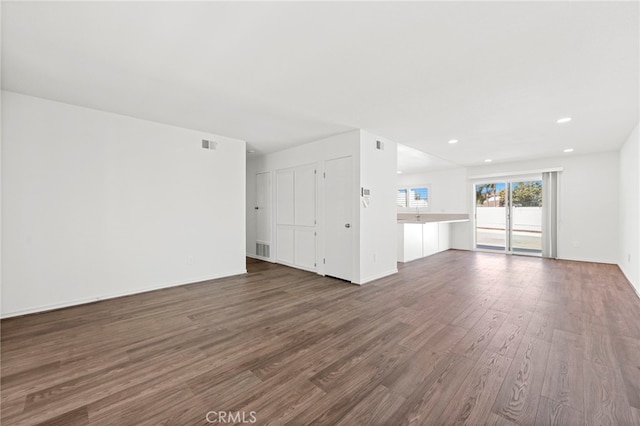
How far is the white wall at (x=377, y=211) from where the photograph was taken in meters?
4.43

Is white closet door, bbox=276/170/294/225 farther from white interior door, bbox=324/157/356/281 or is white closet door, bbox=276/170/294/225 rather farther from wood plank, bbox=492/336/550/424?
wood plank, bbox=492/336/550/424

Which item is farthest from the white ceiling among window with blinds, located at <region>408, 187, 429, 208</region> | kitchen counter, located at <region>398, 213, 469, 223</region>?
window with blinds, located at <region>408, 187, 429, 208</region>

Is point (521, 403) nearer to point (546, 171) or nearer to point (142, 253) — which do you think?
point (142, 253)

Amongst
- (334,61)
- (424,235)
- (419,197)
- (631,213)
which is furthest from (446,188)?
(334,61)

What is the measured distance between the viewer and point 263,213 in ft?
21.2

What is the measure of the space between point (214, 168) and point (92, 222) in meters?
1.93

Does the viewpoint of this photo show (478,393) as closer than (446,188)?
Yes

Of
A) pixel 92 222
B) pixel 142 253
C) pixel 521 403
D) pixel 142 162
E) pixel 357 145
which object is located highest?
pixel 357 145

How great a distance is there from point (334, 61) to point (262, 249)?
509 cm

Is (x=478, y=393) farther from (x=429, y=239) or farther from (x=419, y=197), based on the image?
(x=419, y=197)

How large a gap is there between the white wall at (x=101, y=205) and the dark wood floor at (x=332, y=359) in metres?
0.41

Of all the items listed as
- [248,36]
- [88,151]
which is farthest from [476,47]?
[88,151]

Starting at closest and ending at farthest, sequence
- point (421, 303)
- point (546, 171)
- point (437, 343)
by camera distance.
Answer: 1. point (437, 343)
2. point (421, 303)
3. point (546, 171)

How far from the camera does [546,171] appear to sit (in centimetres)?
657
